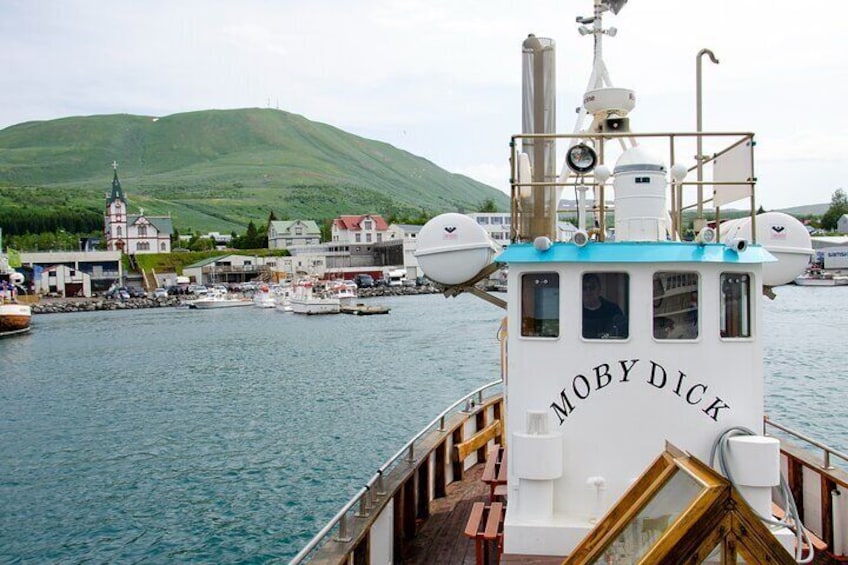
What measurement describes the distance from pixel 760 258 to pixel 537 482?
364 centimetres

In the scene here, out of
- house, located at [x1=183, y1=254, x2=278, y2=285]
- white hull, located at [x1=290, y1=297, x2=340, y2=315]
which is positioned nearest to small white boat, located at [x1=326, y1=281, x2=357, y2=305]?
white hull, located at [x1=290, y1=297, x2=340, y2=315]

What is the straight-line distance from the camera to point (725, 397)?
8.26 meters

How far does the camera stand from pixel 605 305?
853 cm

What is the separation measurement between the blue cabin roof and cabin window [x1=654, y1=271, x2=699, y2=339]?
276 mm

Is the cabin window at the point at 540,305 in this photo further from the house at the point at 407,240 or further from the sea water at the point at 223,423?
the house at the point at 407,240

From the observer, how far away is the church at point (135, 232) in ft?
527

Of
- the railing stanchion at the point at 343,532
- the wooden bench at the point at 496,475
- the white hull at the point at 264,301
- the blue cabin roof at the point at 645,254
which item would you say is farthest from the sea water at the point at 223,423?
the white hull at the point at 264,301

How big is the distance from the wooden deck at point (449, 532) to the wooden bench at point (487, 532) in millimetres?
866

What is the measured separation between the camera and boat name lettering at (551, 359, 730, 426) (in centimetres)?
824

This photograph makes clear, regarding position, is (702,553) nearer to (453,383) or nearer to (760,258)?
(760,258)

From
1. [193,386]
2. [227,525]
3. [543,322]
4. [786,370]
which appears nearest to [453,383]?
[193,386]

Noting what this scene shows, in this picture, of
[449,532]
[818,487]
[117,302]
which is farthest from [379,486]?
[117,302]

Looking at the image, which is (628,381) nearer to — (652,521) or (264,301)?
(652,521)

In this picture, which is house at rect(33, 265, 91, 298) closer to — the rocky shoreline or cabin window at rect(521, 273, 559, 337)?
the rocky shoreline
